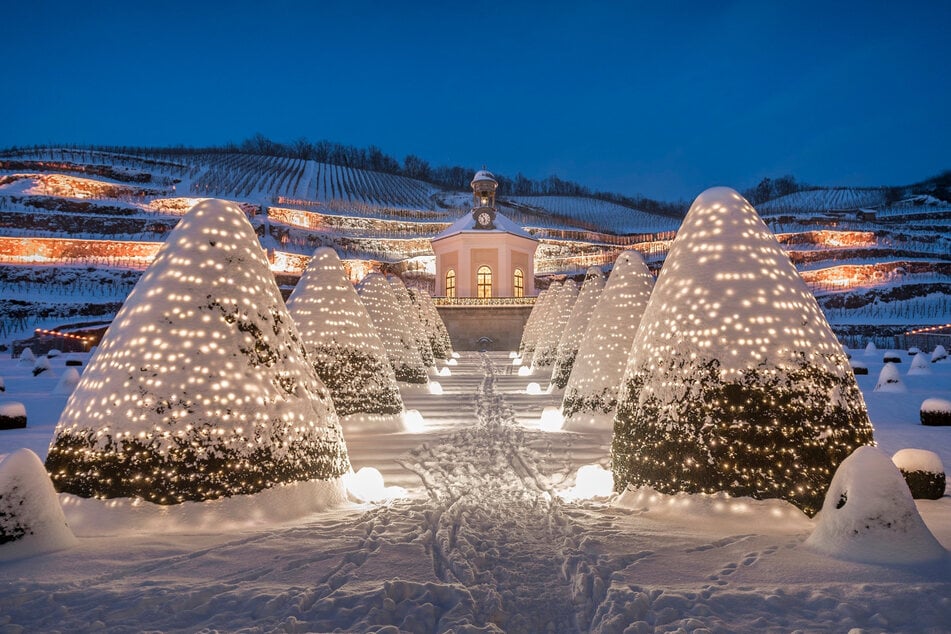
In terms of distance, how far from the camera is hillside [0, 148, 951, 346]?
38969 mm

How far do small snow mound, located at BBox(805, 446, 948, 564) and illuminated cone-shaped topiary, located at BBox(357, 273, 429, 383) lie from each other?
33.6ft

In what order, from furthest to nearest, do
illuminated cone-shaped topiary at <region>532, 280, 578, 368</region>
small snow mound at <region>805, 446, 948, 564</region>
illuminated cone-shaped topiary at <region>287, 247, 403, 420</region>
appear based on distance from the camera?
illuminated cone-shaped topiary at <region>532, 280, 578, 368</region> < illuminated cone-shaped topiary at <region>287, 247, 403, 420</region> < small snow mound at <region>805, 446, 948, 564</region>

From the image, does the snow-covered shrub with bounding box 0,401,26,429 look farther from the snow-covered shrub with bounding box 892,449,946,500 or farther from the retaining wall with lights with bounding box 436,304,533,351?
the retaining wall with lights with bounding box 436,304,533,351

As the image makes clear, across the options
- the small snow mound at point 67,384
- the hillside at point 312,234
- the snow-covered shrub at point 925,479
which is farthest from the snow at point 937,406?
the hillside at point 312,234

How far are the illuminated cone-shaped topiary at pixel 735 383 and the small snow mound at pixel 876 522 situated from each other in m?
0.70

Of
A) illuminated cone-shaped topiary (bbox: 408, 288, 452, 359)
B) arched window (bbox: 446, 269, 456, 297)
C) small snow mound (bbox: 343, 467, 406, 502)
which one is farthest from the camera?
arched window (bbox: 446, 269, 456, 297)

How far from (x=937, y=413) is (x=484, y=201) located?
32.1 metres

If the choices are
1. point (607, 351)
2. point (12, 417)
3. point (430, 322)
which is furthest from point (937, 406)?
point (430, 322)

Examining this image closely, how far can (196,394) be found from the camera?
4.32 m

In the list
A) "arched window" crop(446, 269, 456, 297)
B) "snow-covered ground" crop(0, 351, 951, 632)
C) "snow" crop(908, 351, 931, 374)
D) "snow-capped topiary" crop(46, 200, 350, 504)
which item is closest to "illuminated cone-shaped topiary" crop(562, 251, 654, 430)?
"snow-covered ground" crop(0, 351, 951, 632)

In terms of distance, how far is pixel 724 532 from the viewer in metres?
4.06

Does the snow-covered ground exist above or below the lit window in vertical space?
below

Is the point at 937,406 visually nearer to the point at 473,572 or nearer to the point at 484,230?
the point at 473,572

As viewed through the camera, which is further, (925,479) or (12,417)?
(12,417)
